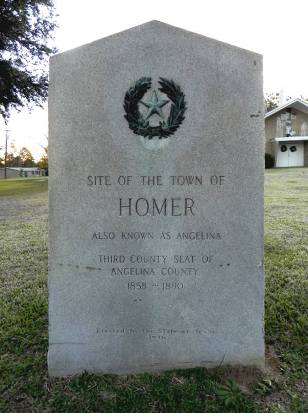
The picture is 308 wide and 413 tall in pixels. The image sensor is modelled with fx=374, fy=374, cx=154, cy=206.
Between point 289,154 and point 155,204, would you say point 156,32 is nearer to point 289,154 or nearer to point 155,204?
point 155,204

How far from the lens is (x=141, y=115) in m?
3.04

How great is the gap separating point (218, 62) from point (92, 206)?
156 centimetres

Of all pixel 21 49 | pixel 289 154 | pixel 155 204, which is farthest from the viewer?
pixel 289 154

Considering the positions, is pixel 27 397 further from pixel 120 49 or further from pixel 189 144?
pixel 120 49

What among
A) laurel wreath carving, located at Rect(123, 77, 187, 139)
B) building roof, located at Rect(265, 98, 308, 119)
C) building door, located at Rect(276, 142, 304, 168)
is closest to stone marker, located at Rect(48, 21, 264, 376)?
laurel wreath carving, located at Rect(123, 77, 187, 139)

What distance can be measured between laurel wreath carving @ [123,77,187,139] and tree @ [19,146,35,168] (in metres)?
88.0

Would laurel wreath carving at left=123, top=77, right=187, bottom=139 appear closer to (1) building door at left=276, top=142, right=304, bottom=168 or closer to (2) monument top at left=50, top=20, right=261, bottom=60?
(2) monument top at left=50, top=20, right=261, bottom=60

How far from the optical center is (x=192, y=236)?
10.3ft

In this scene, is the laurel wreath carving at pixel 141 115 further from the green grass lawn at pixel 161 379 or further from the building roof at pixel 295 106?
the building roof at pixel 295 106

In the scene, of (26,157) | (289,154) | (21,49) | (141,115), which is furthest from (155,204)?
(26,157)

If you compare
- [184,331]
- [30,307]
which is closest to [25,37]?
[30,307]

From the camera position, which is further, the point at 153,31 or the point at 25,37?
the point at 25,37

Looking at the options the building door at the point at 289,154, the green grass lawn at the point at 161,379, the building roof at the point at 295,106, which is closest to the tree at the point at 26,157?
the building roof at the point at 295,106

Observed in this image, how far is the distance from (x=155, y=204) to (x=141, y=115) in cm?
74
